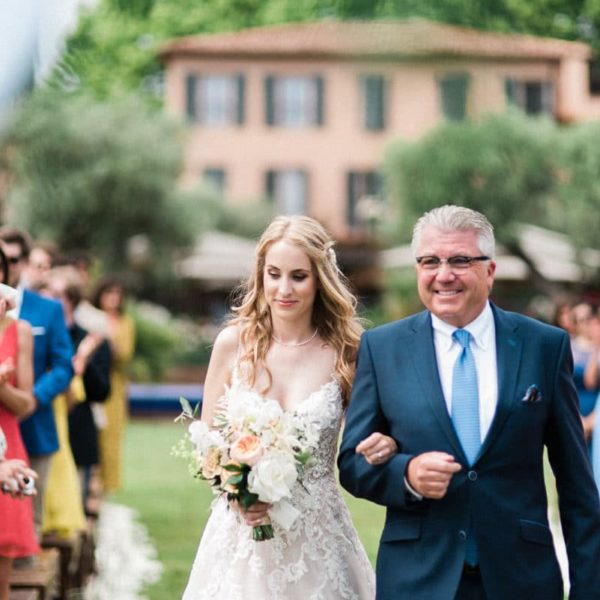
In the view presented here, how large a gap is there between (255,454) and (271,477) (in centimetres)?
8

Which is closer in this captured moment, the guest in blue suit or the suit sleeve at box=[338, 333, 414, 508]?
the suit sleeve at box=[338, 333, 414, 508]

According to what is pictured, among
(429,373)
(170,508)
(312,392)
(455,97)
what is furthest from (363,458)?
(455,97)

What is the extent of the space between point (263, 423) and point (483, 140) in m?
30.5

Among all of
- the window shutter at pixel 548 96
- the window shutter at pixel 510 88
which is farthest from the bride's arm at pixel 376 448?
the window shutter at pixel 548 96

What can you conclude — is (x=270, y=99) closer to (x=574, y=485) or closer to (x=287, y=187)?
(x=287, y=187)

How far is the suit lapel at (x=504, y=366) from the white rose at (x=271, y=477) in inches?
24.1

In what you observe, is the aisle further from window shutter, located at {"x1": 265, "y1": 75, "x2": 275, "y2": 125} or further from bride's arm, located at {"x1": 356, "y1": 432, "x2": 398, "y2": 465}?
window shutter, located at {"x1": 265, "y1": 75, "x2": 275, "y2": 125}

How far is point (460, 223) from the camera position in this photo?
3.45m

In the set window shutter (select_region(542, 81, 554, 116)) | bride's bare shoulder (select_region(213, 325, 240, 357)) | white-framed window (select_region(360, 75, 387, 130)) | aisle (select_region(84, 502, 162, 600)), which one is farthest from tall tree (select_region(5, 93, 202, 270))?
bride's bare shoulder (select_region(213, 325, 240, 357))

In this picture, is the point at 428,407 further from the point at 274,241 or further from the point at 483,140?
the point at 483,140

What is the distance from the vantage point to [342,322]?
14.8ft

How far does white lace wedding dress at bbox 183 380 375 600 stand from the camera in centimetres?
422

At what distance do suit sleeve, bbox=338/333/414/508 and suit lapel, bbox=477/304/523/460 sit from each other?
22 cm

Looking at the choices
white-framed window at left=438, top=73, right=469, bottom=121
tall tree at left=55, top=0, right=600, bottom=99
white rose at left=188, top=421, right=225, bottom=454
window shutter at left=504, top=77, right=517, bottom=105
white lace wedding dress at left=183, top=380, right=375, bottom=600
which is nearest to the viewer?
tall tree at left=55, top=0, right=600, bottom=99
